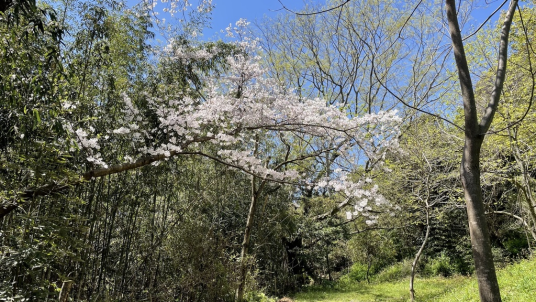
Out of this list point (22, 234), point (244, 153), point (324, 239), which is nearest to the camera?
point (22, 234)

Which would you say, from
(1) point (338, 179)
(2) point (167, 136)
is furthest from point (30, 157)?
(1) point (338, 179)

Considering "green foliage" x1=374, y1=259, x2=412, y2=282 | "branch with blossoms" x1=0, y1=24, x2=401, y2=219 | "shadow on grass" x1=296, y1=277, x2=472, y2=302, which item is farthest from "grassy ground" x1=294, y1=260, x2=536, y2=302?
"branch with blossoms" x1=0, y1=24, x2=401, y2=219

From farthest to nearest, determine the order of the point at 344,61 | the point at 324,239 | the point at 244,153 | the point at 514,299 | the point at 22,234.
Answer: the point at 344,61
the point at 324,239
the point at 244,153
the point at 514,299
the point at 22,234

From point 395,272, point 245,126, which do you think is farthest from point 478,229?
point 395,272

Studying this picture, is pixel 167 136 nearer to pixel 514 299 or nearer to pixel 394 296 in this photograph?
pixel 514 299

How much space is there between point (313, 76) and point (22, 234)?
9.39m

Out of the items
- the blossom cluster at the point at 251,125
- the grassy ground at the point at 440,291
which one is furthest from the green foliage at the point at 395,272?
the blossom cluster at the point at 251,125

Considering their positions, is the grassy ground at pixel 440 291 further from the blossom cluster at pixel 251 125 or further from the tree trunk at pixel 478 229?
the tree trunk at pixel 478 229

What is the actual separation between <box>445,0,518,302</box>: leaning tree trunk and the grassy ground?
2822 mm

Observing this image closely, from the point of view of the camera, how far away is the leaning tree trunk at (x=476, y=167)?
188 centimetres

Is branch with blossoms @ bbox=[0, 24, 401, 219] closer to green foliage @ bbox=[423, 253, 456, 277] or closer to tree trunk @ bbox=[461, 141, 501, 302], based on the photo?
tree trunk @ bbox=[461, 141, 501, 302]

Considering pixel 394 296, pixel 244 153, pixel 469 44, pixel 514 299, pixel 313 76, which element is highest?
pixel 313 76

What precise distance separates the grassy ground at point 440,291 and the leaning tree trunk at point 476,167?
2822 millimetres

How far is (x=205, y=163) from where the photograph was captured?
6.82 m
